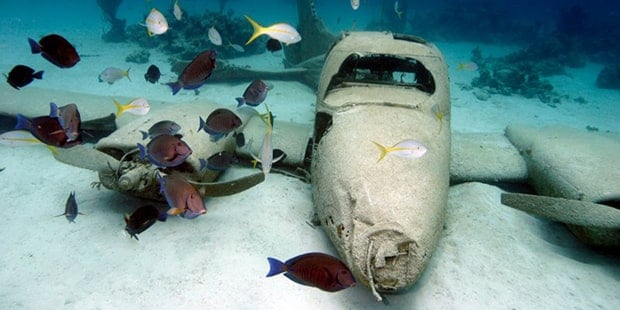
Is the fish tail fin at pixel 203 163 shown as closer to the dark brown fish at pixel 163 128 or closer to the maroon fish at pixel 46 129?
the dark brown fish at pixel 163 128

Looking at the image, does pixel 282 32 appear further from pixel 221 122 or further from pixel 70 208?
pixel 70 208

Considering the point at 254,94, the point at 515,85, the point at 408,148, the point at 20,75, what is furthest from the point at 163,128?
the point at 515,85

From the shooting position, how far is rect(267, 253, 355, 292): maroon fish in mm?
1869

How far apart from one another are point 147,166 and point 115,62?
38.0ft

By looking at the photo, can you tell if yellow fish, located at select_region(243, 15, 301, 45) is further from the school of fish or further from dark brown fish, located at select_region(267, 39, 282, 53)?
dark brown fish, located at select_region(267, 39, 282, 53)

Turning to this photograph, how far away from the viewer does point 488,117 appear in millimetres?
9344

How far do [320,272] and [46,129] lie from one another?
2.44m

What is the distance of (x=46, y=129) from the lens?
104 inches

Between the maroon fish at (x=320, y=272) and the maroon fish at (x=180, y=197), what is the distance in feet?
3.08

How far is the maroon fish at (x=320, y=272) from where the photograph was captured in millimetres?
1869

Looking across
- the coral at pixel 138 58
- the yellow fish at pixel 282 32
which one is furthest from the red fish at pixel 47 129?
the coral at pixel 138 58

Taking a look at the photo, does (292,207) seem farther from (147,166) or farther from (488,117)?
(488,117)

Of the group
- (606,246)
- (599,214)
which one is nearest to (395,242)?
(599,214)

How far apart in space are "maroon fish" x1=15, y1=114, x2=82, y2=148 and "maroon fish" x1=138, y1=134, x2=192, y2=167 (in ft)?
2.01
